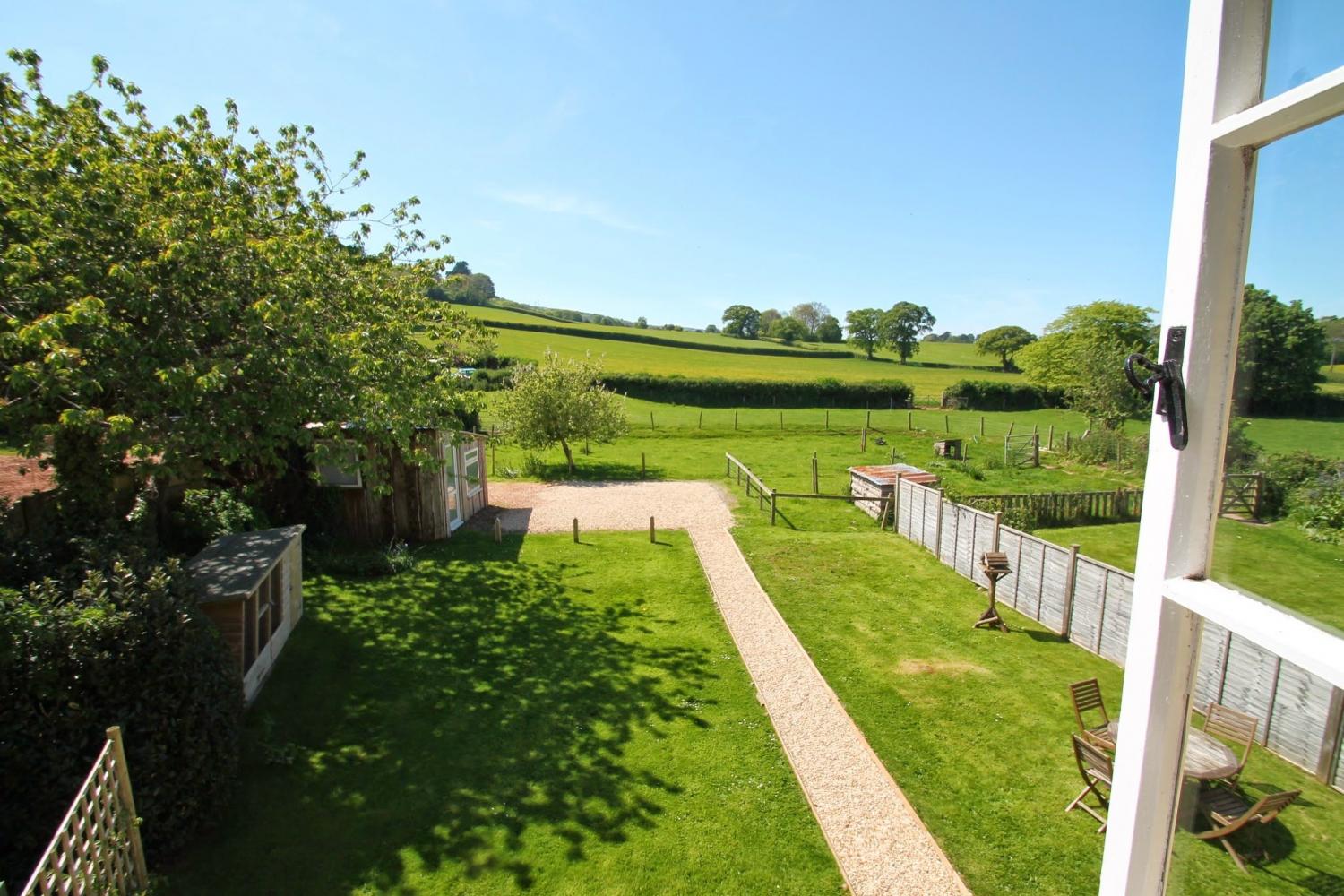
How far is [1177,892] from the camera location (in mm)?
1474

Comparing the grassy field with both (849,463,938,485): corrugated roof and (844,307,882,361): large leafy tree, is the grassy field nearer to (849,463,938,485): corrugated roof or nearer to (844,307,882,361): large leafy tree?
(849,463,938,485): corrugated roof

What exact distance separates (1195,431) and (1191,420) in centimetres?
2

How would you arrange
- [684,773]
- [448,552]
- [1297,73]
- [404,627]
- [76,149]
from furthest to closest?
[448,552] < [404,627] < [76,149] < [684,773] < [1297,73]

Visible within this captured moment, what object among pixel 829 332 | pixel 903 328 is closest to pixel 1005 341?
pixel 903 328

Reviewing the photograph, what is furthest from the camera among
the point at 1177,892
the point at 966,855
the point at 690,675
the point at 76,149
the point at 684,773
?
the point at 690,675

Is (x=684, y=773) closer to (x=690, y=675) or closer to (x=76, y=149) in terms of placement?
(x=690, y=675)

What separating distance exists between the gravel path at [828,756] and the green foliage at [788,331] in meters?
88.2

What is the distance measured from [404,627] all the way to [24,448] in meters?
5.52

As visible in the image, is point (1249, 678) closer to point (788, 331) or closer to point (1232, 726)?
point (1232, 726)

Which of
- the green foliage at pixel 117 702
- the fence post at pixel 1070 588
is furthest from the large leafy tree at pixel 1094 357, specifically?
the green foliage at pixel 117 702

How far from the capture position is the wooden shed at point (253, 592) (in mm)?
7883

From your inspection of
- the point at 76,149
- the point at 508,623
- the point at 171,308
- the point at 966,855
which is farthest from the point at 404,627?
the point at 966,855

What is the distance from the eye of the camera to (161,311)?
8.52 metres

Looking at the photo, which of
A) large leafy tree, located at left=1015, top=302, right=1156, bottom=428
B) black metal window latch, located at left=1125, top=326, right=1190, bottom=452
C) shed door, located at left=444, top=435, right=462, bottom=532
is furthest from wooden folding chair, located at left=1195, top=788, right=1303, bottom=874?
large leafy tree, located at left=1015, top=302, right=1156, bottom=428
